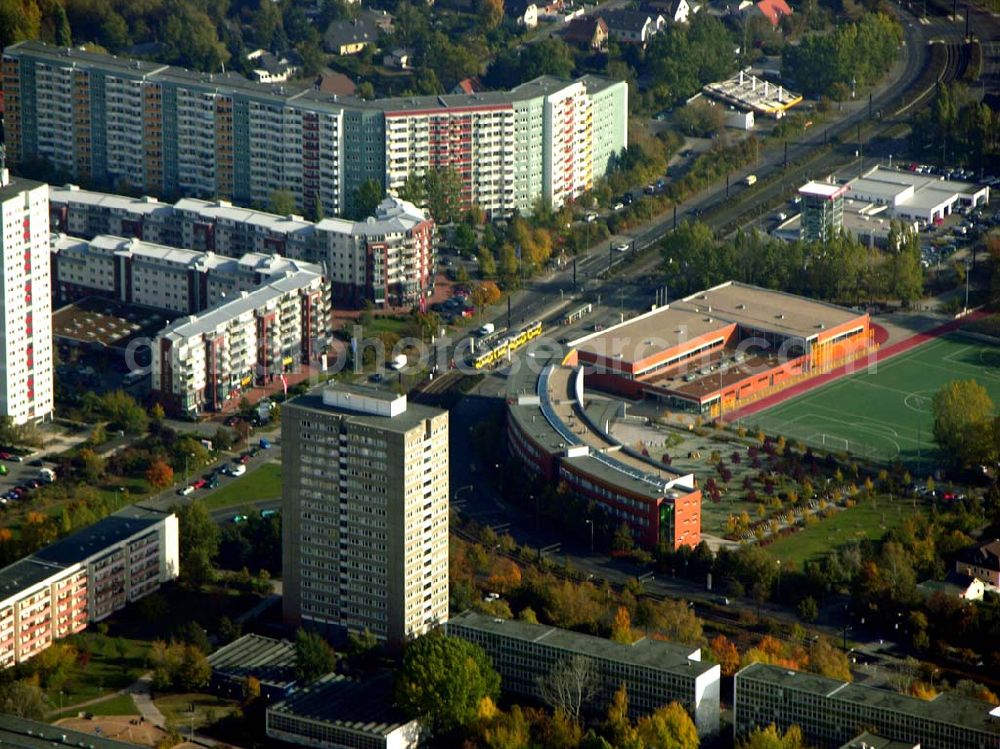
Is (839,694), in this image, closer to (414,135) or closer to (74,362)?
(74,362)

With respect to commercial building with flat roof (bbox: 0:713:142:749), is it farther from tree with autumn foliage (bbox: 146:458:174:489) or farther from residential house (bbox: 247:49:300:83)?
residential house (bbox: 247:49:300:83)

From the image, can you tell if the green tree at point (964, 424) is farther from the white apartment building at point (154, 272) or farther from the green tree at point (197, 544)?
the green tree at point (197, 544)

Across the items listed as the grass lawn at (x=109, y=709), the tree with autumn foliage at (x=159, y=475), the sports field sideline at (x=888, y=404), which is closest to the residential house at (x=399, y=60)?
the sports field sideline at (x=888, y=404)

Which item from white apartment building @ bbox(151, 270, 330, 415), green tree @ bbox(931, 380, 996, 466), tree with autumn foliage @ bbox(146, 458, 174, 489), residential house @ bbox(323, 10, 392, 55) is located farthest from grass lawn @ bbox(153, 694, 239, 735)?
residential house @ bbox(323, 10, 392, 55)

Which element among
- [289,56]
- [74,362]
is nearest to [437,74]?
[289,56]

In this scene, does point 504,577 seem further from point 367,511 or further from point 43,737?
point 43,737
